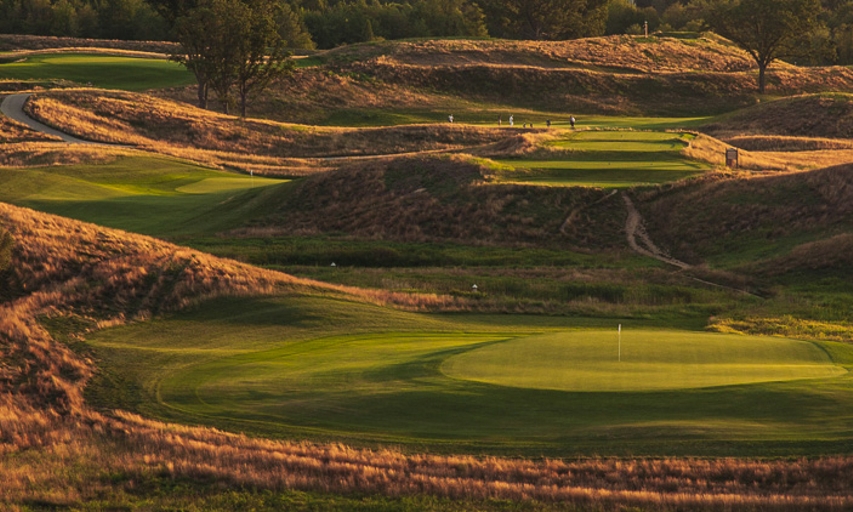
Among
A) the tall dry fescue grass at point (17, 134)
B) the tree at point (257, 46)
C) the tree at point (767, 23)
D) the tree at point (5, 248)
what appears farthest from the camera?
the tree at point (767, 23)

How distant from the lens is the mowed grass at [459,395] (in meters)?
14.7

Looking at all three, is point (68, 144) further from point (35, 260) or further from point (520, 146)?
point (35, 260)

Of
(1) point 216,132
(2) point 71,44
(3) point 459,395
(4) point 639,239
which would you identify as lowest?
(4) point 639,239

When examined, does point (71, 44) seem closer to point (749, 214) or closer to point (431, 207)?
point (431, 207)

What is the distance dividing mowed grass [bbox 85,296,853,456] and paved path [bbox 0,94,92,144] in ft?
146

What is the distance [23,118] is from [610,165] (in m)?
37.2

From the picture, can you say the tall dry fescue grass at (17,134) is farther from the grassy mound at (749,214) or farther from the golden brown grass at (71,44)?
the golden brown grass at (71,44)

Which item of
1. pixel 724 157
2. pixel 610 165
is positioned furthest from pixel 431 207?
pixel 724 157

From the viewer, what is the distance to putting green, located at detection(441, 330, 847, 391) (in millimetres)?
16547

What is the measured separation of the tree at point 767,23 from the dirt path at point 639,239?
56.1 metres

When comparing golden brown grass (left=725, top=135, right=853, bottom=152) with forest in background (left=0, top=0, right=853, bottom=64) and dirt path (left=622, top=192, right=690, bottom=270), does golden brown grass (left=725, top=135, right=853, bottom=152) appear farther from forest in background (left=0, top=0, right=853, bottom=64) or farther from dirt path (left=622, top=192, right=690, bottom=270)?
forest in background (left=0, top=0, right=853, bottom=64)

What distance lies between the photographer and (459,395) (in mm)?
16094

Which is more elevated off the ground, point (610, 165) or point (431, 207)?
point (610, 165)

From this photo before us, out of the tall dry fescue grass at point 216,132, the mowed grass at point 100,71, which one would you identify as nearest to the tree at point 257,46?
the tall dry fescue grass at point 216,132
